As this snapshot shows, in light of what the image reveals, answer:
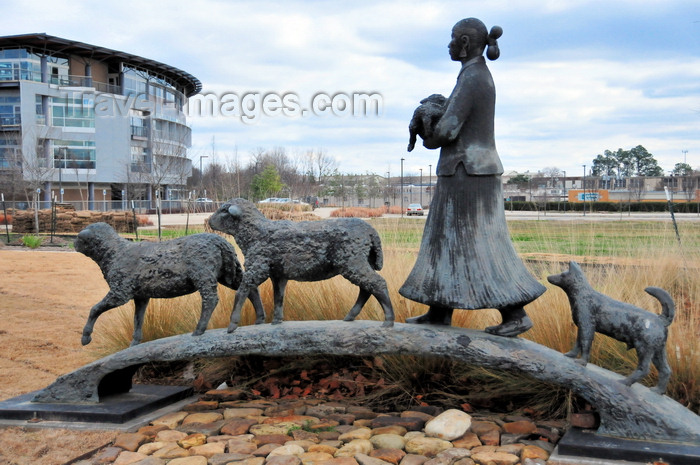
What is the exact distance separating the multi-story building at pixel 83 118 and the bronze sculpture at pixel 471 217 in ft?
111

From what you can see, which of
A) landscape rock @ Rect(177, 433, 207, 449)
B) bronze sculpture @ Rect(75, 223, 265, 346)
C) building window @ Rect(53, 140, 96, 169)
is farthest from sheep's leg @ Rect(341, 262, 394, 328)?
building window @ Rect(53, 140, 96, 169)

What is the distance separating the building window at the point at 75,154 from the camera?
39.0 metres

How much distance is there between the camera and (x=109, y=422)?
3506 millimetres

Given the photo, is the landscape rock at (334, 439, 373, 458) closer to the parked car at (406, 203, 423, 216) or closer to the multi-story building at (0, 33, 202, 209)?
the parked car at (406, 203, 423, 216)

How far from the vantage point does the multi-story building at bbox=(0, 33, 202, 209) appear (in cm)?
3806

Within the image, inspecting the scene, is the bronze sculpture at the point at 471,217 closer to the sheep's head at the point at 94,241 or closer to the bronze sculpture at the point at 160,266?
the bronze sculpture at the point at 160,266

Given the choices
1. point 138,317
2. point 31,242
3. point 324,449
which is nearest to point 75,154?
point 31,242

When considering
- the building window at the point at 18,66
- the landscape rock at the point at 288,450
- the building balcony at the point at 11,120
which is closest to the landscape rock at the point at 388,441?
the landscape rock at the point at 288,450

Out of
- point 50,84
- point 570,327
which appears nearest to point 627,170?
point 50,84

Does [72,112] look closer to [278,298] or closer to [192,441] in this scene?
[278,298]

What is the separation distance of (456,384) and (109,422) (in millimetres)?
2242

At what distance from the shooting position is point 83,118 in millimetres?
39844

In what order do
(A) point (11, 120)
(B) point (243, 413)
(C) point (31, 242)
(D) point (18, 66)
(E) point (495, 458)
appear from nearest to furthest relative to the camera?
(E) point (495, 458)
(B) point (243, 413)
(C) point (31, 242)
(A) point (11, 120)
(D) point (18, 66)

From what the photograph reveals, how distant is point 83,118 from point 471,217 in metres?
41.6
